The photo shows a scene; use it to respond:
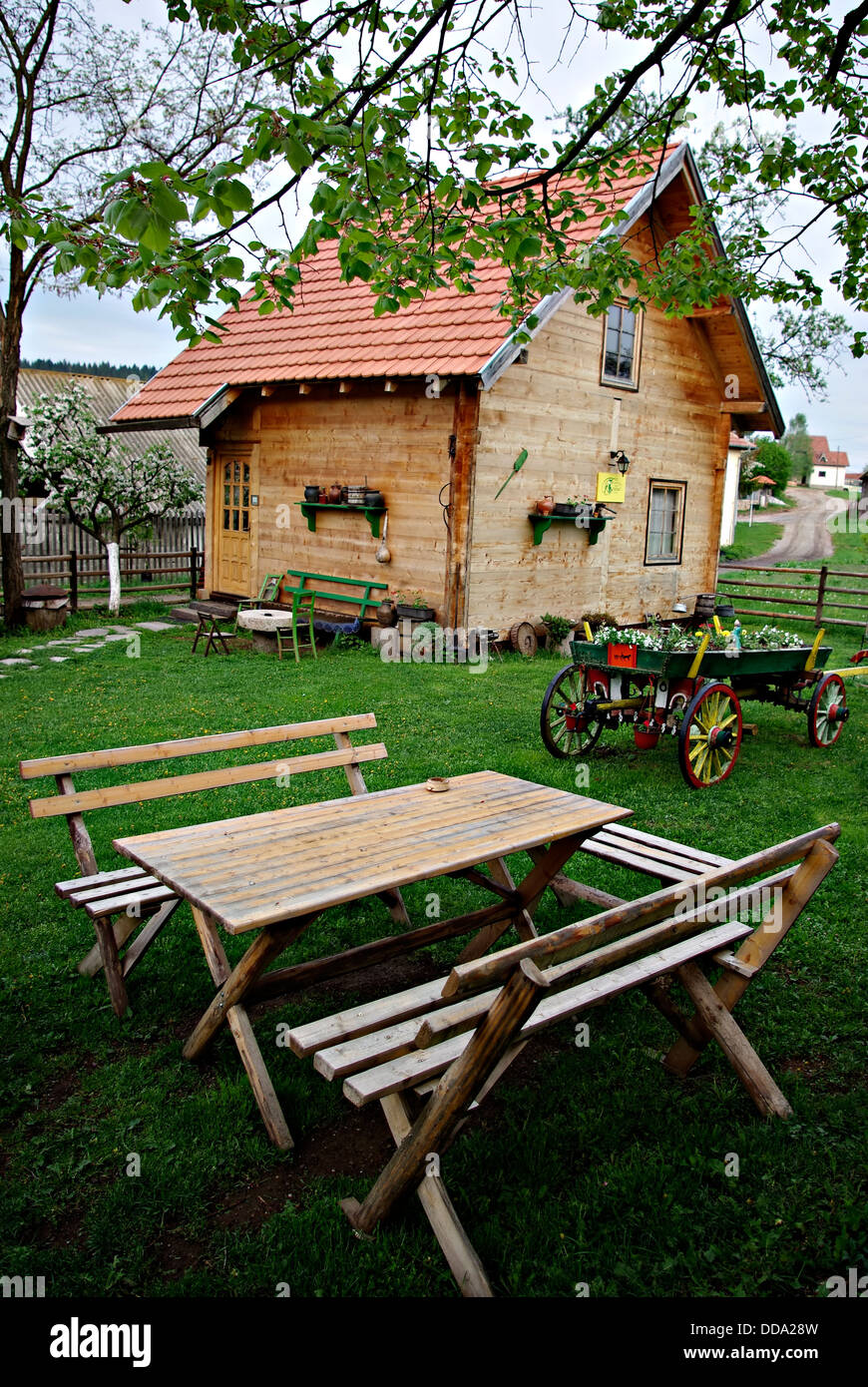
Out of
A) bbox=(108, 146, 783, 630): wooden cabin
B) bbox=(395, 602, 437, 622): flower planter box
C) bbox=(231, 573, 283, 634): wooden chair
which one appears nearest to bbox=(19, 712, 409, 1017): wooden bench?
bbox=(395, 602, 437, 622): flower planter box

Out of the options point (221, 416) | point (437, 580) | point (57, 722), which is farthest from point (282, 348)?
point (57, 722)

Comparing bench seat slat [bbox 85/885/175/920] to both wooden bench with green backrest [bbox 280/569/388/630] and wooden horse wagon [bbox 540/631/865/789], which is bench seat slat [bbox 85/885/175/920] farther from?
wooden bench with green backrest [bbox 280/569/388/630]

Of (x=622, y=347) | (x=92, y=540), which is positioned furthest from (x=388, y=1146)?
(x=92, y=540)

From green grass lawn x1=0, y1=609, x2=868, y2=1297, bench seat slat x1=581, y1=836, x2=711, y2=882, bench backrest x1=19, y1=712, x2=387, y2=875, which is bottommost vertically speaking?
green grass lawn x1=0, y1=609, x2=868, y2=1297

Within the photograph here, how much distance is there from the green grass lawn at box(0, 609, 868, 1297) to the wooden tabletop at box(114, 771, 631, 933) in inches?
8.9

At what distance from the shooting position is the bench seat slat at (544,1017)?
2471mm

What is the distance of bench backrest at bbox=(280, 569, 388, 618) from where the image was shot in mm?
12352

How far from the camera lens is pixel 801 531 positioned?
45219 mm

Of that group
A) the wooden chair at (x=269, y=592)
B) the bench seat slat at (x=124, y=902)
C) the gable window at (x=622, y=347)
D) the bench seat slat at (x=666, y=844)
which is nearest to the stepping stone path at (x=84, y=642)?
the wooden chair at (x=269, y=592)

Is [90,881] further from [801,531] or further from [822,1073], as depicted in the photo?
[801,531]

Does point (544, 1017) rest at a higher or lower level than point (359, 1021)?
higher

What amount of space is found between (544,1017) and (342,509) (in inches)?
417
